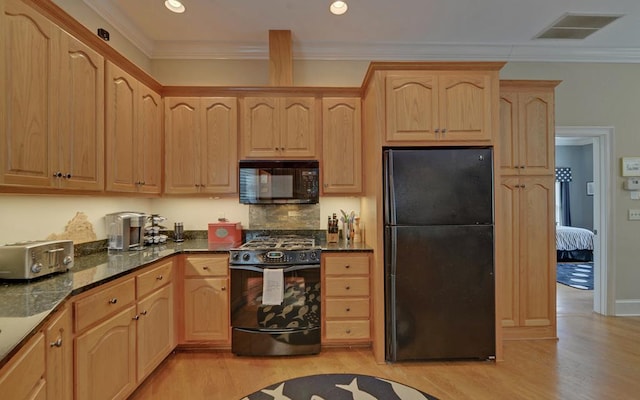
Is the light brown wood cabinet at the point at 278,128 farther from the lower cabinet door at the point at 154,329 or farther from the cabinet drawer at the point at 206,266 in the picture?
the lower cabinet door at the point at 154,329

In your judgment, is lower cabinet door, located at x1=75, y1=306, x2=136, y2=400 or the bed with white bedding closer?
lower cabinet door, located at x1=75, y1=306, x2=136, y2=400

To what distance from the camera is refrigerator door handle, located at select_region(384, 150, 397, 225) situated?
2365 millimetres

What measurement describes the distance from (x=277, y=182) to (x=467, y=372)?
2.24m

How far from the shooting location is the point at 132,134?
7.97 feet

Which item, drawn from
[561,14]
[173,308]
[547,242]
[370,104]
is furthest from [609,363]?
[173,308]

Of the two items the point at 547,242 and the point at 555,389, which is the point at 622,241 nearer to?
the point at 547,242

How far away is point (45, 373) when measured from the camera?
1215 mm

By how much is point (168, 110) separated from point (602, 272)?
4.98 m

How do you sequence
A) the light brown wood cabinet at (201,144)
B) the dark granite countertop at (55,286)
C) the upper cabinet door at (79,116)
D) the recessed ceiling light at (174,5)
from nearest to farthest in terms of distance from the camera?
1. the dark granite countertop at (55,286)
2. the upper cabinet door at (79,116)
3. the recessed ceiling light at (174,5)
4. the light brown wood cabinet at (201,144)

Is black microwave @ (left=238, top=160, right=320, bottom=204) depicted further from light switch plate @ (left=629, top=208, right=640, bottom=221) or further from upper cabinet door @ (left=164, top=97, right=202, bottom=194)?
light switch plate @ (left=629, top=208, right=640, bottom=221)

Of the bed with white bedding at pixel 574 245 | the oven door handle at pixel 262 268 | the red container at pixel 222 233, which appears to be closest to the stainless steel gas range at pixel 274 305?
the oven door handle at pixel 262 268

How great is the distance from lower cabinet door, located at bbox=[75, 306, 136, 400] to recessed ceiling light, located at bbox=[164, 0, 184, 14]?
2.43 m

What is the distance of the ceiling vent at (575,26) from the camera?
Answer: 2.77 metres

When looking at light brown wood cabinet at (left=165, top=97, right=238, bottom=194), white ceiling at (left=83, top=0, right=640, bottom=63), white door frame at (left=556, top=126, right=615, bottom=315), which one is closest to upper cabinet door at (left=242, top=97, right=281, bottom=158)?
light brown wood cabinet at (left=165, top=97, right=238, bottom=194)
